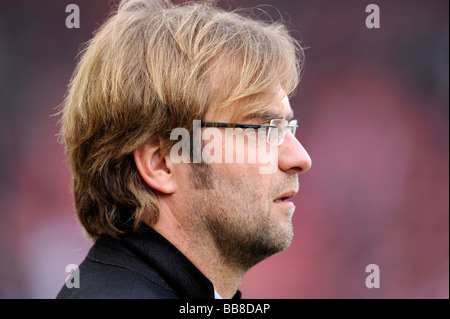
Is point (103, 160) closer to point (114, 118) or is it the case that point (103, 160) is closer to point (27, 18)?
point (114, 118)

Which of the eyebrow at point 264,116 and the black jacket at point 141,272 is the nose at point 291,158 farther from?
the black jacket at point 141,272

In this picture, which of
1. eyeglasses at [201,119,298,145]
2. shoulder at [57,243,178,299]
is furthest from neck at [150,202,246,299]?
eyeglasses at [201,119,298,145]

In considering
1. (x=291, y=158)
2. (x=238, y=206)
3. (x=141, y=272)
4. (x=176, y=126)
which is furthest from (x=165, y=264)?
(x=291, y=158)

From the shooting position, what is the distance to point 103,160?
1947 millimetres

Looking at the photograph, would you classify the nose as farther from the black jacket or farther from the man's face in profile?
the black jacket

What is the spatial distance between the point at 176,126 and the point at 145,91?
0.18m

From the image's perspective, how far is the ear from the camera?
74.7 inches

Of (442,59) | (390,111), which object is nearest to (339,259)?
(390,111)

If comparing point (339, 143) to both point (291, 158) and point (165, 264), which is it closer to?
point (291, 158)

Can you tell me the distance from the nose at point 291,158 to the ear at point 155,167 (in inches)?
17.0

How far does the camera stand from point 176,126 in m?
1.90

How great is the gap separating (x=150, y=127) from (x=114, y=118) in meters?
0.15

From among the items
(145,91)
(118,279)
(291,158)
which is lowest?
(118,279)

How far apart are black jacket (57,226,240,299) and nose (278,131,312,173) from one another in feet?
1.75
